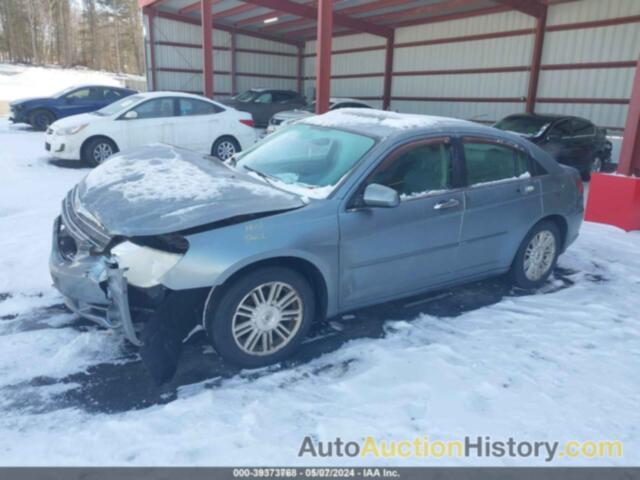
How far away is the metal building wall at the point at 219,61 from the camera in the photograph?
20.7m

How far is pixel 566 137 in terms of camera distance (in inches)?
415

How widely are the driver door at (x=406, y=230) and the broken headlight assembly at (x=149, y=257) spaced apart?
108cm

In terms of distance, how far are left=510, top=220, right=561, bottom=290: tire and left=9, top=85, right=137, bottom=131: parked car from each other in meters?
13.6

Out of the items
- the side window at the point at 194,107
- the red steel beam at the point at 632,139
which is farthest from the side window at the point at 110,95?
the red steel beam at the point at 632,139

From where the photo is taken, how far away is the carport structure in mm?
12844

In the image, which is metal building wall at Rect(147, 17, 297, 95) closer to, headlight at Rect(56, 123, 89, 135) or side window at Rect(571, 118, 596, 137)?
headlight at Rect(56, 123, 89, 135)

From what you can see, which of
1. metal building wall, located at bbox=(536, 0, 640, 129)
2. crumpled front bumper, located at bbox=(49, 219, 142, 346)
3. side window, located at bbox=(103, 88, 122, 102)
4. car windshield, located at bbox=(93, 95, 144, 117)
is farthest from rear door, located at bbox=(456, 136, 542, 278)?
side window, located at bbox=(103, 88, 122, 102)

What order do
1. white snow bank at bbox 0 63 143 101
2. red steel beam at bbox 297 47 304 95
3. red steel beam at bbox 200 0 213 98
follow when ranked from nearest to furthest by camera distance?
red steel beam at bbox 200 0 213 98, red steel beam at bbox 297 47 304 95, white snow bank at bbox 0 63 143 101

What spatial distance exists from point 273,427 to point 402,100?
1805 cm

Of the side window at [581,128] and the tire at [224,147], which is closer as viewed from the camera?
the tire at [224,147]

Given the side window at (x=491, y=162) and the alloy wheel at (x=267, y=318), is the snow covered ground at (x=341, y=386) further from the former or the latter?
the side window at (x=491, y=162)

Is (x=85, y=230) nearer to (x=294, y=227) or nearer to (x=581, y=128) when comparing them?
(x=294, y=227)

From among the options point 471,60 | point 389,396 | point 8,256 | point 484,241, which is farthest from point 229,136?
point 471,60

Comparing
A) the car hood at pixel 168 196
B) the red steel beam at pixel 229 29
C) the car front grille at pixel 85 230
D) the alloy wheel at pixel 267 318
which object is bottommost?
the alloy wheel at pixel 267 318
